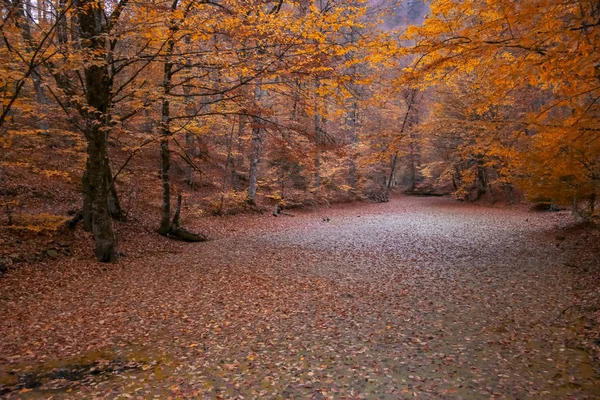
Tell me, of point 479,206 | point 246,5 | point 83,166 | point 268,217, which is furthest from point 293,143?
point 479,206

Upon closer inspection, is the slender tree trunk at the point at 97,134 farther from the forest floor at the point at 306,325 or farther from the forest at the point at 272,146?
the forest floor at the point at 306,325

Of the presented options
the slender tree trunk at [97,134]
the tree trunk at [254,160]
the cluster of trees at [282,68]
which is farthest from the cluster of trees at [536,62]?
the tree trunk at [254,160]

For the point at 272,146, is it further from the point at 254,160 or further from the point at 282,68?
the point at 254,160

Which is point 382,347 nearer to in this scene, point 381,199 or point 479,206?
point 479,206

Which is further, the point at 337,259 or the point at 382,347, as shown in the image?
the point at 337,259

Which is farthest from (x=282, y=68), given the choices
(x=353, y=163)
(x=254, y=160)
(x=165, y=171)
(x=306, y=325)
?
(x=353, y=163)

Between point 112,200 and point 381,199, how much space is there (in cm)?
2383

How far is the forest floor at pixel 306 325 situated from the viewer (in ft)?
14.6

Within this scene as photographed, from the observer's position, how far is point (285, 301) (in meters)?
7.41

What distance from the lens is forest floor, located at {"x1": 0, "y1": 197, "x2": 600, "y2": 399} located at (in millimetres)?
4438

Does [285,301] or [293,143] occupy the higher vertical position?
[293,143]

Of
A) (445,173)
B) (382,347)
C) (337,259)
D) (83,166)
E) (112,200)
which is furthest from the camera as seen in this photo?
(445,173)

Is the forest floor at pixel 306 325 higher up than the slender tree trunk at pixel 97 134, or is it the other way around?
the slender tree trunk at pixel 97 134

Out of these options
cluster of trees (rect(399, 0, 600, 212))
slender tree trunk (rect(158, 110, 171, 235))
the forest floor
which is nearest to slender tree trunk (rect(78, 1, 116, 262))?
the forest floor
